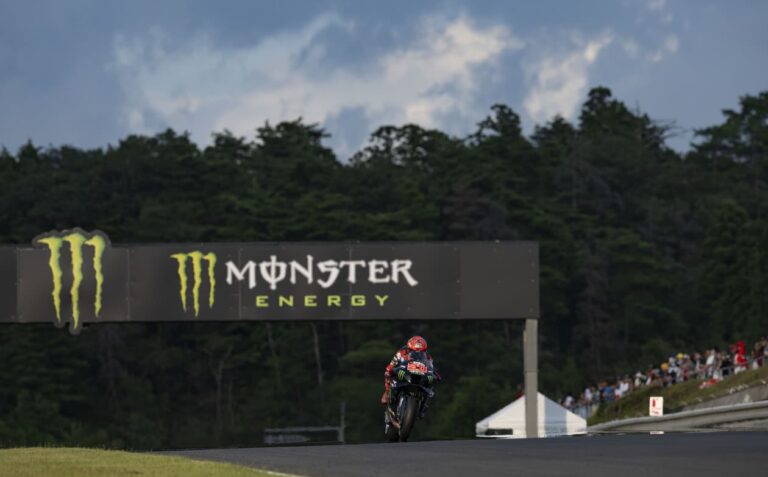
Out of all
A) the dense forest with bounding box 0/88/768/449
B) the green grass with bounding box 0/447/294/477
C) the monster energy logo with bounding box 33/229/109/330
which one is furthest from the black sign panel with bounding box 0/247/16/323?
the dense forest with bounding box 0/88/768/449

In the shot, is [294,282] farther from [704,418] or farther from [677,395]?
[704,418]

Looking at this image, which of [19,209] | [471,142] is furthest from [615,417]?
[471,142]

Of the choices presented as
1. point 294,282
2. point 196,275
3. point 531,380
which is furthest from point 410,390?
point 196,275

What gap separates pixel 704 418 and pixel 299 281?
50.6ft

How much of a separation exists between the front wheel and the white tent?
53.0ft

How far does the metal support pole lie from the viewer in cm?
4350

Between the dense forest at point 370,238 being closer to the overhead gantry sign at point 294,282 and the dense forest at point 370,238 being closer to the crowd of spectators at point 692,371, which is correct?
the crowd of spectators at point 692,371

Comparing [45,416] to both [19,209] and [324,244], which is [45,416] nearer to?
[19,209]

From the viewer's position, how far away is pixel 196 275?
46062 mm

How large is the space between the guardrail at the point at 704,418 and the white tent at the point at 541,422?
16.4 feet

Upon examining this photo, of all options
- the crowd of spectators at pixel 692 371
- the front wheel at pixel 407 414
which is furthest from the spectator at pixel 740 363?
the front wheel at pixel 407 414

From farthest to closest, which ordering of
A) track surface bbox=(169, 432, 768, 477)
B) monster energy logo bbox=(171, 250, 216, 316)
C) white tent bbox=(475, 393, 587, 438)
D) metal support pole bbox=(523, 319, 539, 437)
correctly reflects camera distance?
monster energy logo bbox=(171, 250, 216, 316), metal support pole bbox=(523, 319, 539, 437), white tent bbox=(475, 393, 587, 438), track surface bbox=(169, 432, 768, 477)

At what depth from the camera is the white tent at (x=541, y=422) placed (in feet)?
141

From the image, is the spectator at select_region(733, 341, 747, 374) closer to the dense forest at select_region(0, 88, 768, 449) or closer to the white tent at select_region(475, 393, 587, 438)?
the white tent at select_region(475, 393, 587, 438)
